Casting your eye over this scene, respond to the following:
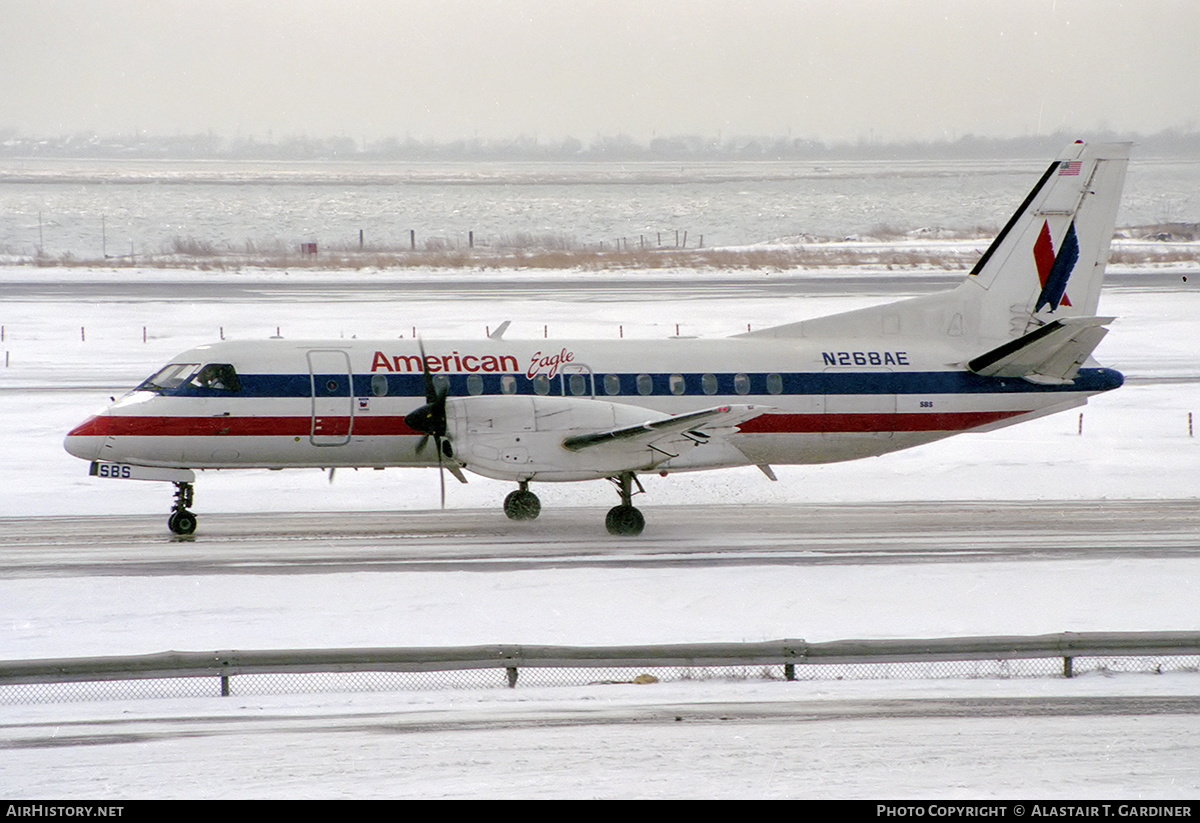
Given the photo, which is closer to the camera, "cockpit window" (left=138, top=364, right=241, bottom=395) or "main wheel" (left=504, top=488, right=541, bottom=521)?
"cockpit window" (left=138, top=364, right=241, bottom=395)

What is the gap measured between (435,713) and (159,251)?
7624 cm

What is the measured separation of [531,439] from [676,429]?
7.67 feet

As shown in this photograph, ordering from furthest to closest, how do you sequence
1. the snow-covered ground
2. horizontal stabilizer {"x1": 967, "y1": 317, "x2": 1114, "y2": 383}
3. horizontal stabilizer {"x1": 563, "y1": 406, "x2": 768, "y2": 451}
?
horizontal stabilizer {"x1": 967, "y1": 317, "x2": 1114, "y2": 383} → horizontal stabilizer {"x1": 563, "y1": 406, "x2": 768, "y2": 451} → the snow-covered ground

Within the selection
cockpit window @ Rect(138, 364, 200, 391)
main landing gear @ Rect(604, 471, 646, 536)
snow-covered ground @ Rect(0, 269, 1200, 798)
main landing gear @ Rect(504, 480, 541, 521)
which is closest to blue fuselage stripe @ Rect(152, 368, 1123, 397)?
cockpit window @ Rect(138, 364, 200, 391)

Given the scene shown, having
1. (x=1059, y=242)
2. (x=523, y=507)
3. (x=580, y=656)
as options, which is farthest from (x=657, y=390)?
(x=580, y=656)

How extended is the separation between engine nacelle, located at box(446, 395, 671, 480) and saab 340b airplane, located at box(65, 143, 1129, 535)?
3 centimetres

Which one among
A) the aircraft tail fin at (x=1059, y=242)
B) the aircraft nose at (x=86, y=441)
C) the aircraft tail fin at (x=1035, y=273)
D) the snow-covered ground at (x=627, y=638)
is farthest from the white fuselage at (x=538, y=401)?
the snow-covered ground at (x=627, y=638)

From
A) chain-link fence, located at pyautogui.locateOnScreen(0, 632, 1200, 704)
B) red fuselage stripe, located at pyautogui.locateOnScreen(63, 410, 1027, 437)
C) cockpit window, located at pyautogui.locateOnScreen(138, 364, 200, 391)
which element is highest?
cockpit window, located at pyautogui.locateOnScreen(138, 364, 200, 391)

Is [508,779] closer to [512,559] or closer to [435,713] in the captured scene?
[435,713]

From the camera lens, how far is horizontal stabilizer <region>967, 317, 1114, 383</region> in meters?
21.0

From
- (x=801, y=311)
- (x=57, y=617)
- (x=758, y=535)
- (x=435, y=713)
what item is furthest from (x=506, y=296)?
(x=435, y=713)

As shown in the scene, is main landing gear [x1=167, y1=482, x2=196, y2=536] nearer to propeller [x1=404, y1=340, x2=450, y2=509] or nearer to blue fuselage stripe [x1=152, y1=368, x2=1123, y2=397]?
blue fuselage stripe [x1=152, y1=368, x2=1123, y2=397]

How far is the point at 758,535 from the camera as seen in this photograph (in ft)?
68.2

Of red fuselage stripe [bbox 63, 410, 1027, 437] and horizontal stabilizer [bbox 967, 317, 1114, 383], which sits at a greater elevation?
horizontal stabilizer [bbox 967, 317, 1114, 383]
